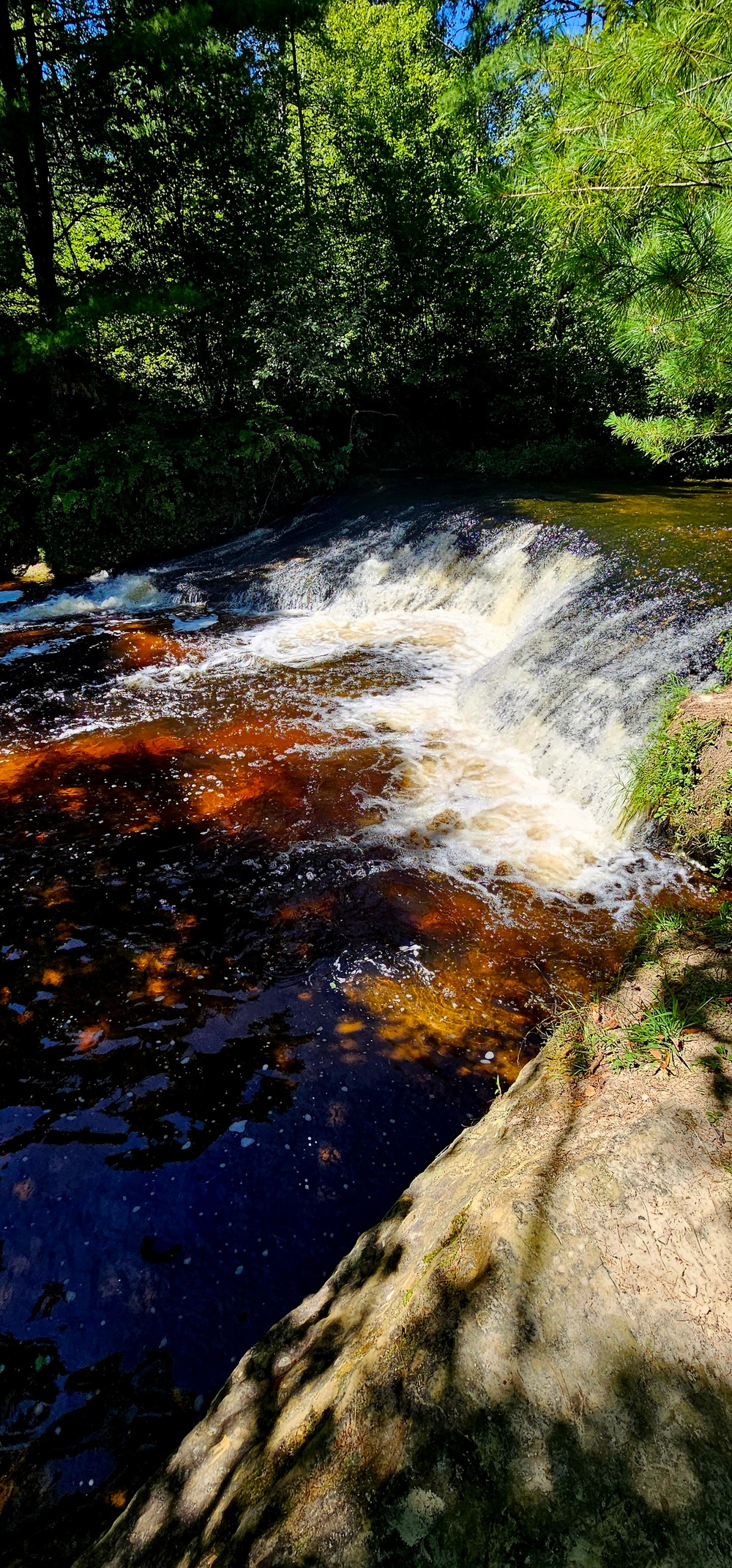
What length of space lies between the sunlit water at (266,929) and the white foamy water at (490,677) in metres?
0.04

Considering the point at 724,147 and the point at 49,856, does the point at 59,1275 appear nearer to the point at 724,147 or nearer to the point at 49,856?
the point at 49,856

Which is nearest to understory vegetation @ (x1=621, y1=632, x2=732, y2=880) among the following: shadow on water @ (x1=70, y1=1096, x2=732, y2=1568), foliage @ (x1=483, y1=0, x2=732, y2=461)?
foliage @ (x1=483, y1=0, x2=732, y2=461)

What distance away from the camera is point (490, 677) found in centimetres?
647

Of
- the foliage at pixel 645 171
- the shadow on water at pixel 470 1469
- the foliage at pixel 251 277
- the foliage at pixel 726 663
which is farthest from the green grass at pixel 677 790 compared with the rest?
the foliage at pixel 251 277

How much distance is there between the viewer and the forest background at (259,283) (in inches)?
384

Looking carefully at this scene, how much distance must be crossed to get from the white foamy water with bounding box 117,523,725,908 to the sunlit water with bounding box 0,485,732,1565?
0.04 metres

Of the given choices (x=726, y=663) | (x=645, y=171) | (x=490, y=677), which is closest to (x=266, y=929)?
(x=490, y=677)

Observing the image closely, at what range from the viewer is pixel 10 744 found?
19.0 feet

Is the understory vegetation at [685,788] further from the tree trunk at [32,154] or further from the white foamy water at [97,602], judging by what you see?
the tree trunk at [32,154]

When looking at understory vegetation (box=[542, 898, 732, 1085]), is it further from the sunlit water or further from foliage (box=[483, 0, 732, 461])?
foliage (box=[483, 0, 732, 461])

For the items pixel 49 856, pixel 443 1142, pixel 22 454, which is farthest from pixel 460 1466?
pixel 22 454

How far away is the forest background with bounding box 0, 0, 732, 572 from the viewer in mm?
9742

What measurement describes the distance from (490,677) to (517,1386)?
584cm

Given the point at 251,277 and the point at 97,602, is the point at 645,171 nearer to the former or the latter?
the point at 97,602
